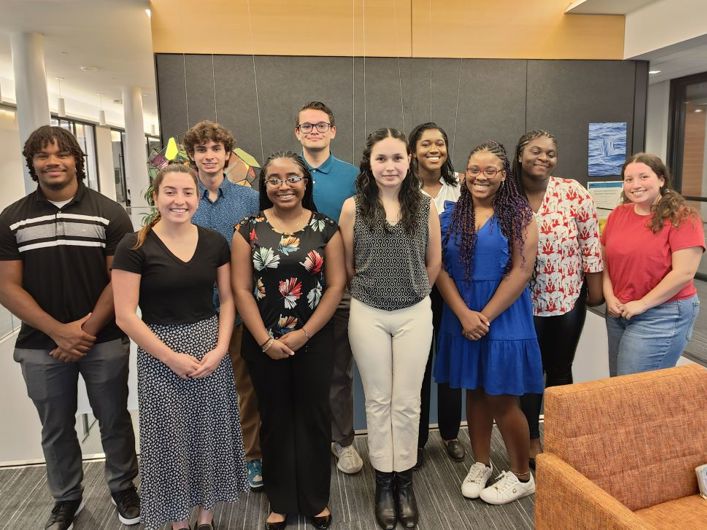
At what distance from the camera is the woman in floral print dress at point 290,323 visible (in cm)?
214

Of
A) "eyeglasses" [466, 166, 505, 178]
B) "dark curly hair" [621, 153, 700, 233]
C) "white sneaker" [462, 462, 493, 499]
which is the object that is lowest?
"white sneaker" [462, 462, 493, 499]

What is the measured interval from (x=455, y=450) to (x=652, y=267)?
52.7 inches

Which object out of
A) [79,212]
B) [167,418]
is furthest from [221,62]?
[167,418]

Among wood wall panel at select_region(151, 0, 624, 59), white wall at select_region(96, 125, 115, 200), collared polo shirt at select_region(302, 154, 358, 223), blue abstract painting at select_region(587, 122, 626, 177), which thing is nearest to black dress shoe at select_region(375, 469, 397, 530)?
collared polo shirt at select_region(302, 154, 358, 223)

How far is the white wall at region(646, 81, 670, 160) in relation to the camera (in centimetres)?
755

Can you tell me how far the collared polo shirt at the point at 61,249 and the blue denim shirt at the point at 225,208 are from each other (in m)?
0.35

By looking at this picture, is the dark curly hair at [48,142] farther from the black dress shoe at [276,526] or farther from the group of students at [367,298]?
the black dress shoe at [276,526]

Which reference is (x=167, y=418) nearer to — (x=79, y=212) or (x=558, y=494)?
(x=79, y=212)

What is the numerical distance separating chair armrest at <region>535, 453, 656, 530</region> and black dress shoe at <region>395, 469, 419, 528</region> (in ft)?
2.21

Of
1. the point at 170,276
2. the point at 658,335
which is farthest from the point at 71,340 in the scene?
the point at 658,335

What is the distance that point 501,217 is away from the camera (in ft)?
7.55

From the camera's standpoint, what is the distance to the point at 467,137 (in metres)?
4.62

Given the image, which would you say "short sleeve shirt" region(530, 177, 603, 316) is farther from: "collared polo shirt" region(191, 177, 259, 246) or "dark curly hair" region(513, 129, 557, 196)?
"collared polo shirt" region(191, 177, 259, 246)

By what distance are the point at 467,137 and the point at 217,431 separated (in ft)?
11.1
